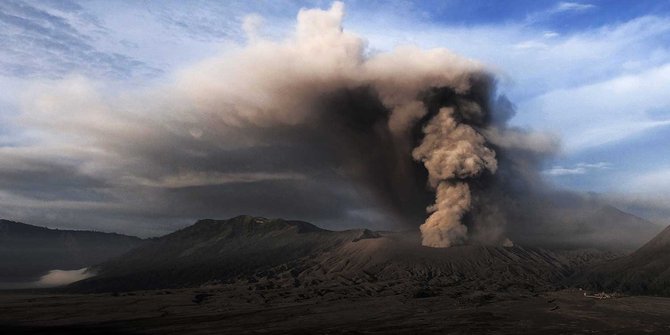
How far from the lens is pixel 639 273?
147m

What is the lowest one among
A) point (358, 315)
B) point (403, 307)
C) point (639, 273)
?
point (358, 315)

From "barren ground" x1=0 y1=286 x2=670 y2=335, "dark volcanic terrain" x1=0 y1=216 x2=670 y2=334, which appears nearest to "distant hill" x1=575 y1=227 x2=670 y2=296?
"dark volcanic terrain" x1=0 y1=216 x2=670 y2=334

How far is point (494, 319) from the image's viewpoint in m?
83.6

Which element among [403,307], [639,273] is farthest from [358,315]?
[639,273]

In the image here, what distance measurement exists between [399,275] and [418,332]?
100457 mm

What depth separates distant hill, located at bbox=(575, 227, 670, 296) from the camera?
136250 mm

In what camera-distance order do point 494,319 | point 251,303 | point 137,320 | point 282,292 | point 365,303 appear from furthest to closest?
point 282,292
point 251,303
point 365,303
point 137,320
point 494,319

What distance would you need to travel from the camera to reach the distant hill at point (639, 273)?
136250mm

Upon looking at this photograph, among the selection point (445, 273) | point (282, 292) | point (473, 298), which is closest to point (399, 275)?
point (445, 273)

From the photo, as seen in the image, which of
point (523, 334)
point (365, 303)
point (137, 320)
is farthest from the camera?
point (365, 303)

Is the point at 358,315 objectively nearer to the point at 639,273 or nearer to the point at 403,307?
the point at 403,307

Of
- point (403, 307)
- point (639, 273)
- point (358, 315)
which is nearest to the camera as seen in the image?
point (358, 315)

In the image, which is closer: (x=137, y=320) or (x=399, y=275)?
(x=137, y=320)

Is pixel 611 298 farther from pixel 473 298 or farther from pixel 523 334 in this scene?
pixel 523 334
